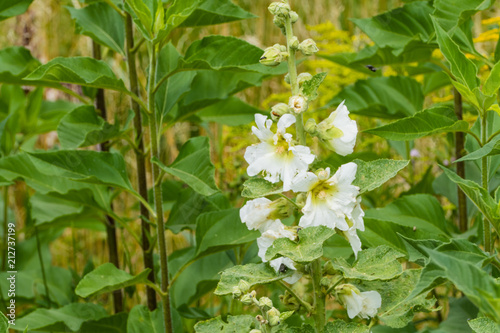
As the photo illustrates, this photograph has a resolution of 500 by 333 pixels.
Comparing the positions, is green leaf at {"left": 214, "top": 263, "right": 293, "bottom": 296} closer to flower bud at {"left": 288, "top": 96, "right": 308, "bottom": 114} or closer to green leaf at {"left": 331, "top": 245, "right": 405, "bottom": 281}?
green leaf at {"left": 331, "top": 245, "right": 405, "bottom": 281}

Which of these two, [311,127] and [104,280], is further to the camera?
[104,280]

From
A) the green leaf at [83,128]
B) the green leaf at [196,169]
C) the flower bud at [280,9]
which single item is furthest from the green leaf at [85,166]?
the flower bud at [280,9]

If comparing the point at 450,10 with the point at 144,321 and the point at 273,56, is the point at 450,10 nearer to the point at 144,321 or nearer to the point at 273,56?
the point at 273,56

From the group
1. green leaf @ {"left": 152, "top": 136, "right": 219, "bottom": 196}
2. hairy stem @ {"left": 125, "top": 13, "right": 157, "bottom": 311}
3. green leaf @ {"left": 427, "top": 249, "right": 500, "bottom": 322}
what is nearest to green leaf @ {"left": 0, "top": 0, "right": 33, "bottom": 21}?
hairy stem @ {"left": 125, "top": 13, "right": 157, "bottom": 311}

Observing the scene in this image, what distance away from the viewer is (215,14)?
4.42 ft

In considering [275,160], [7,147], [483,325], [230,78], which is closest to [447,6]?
[230,78]

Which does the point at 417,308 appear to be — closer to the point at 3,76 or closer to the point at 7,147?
the point at 3,76

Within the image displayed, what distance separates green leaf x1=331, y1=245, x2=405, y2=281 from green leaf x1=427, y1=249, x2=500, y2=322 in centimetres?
18

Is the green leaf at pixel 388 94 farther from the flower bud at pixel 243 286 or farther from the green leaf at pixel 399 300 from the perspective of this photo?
the flower bud at pixel 243 286

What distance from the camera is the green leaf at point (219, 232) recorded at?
1.34 meters

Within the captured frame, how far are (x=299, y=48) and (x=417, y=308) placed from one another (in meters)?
0.42

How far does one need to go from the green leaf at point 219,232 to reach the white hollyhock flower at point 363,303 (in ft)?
1.34

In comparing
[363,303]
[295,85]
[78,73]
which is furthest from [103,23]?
[363,303]

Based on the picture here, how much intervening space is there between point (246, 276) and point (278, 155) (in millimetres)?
179
